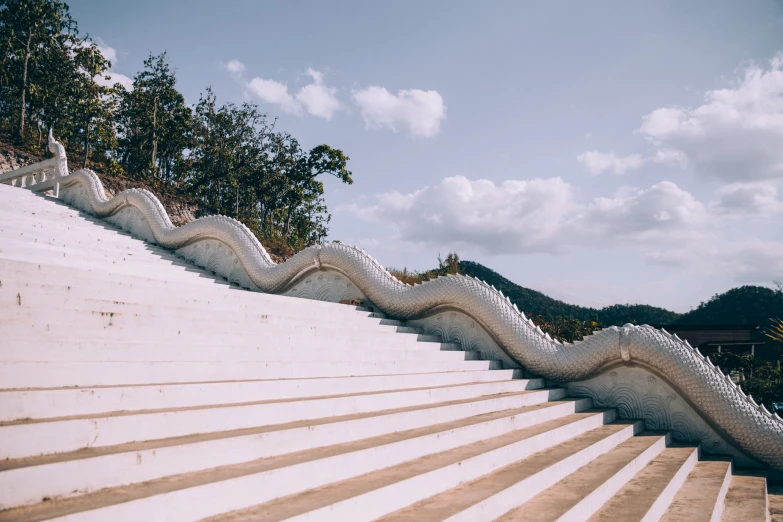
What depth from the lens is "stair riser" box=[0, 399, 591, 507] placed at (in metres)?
1.54

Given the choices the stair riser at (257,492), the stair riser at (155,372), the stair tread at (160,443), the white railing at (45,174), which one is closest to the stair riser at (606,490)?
the stair riser at (257,492)

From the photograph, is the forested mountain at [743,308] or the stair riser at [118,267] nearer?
the stair riser at [118,267]

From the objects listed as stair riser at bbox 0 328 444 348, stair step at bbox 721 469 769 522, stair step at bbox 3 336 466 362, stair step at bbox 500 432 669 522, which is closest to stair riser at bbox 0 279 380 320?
stair riser at bbox 0 328 444 348

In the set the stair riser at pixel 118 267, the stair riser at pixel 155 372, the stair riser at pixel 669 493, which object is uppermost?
the stair riser at pixel 118 267

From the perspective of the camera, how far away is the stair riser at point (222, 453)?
1542 mm

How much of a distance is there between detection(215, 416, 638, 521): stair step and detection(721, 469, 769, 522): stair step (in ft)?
2.68

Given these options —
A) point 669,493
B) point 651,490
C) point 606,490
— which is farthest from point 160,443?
point 669,493

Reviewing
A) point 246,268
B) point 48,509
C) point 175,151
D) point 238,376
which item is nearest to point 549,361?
point 238,376

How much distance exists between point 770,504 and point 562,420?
1457 mm

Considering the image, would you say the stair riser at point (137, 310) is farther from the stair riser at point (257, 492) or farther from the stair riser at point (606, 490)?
the stair riser at point (606, 490)

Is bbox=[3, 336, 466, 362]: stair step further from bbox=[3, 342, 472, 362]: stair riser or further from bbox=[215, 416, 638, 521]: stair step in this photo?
bbox=[215, 416, 638, 521]: stair step

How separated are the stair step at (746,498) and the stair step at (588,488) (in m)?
0.53

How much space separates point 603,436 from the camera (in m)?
4.05

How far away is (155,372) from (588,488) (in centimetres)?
217
